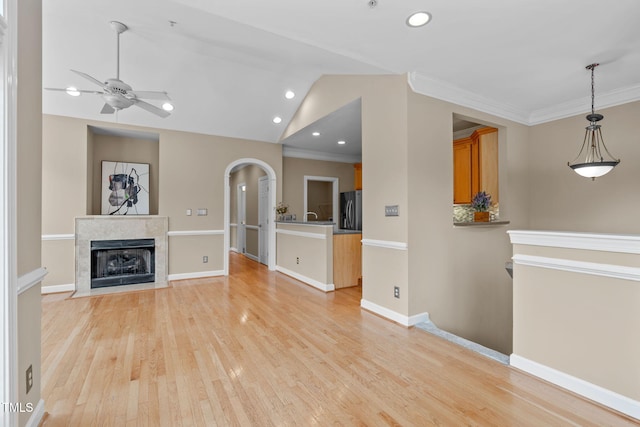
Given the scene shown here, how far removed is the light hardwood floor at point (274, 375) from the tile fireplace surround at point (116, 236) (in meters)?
1.19

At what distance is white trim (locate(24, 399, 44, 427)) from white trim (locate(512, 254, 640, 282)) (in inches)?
129

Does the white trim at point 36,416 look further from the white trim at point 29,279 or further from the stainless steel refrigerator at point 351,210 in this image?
the stainless steel refrigerator at point 351,210

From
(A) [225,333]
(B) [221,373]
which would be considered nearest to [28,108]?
(B) [221,373]

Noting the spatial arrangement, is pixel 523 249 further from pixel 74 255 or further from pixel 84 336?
pixel 74 255

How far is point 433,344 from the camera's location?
269 centimetres

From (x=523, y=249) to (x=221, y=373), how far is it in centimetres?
251

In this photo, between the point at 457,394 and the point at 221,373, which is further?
the point at 221,373

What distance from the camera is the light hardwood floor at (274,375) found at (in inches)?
68.4

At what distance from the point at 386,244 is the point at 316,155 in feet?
14.0

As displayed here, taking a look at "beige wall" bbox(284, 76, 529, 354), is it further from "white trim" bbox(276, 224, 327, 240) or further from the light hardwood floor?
"white trim" bbox(276, 224, 327, 240)

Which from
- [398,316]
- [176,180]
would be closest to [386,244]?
[398,316]

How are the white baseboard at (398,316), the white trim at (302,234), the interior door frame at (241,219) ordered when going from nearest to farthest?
the white baseboard at (398,316) < the white trim at (302,234) < the interior door frame at (241,219)

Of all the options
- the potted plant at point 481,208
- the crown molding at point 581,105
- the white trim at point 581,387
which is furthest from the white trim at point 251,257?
the crown molding at point 581,105

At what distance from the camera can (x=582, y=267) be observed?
6.33 feet
